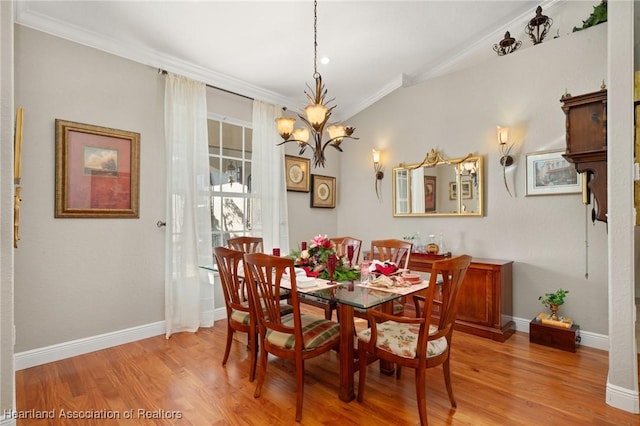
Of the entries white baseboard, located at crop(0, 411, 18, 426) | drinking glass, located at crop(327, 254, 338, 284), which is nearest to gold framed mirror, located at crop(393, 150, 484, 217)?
drinking glass, located at crop(327, 254, 338, 284)

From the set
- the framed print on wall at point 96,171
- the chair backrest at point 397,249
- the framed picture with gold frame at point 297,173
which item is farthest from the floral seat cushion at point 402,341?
the framed picture with gold frame at point 297,173

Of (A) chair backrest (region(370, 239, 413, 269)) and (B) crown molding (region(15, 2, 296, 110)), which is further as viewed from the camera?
(A) chair backrest (region(370, 239, 413, 269))

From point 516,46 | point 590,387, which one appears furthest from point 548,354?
point 516,46

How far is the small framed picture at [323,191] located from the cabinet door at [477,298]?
2415mm

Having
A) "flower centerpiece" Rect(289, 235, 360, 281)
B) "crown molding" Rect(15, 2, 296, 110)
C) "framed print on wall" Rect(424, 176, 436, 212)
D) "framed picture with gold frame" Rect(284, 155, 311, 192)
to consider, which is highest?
"crown molding" Rect(15, 2, 296, 110)

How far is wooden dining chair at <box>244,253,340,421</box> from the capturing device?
6.54ft

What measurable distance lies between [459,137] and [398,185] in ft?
3.27

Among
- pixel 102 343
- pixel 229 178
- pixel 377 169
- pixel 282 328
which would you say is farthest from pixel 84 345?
pixel 377 169

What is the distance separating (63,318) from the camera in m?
2.83

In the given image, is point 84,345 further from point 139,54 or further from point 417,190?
point 417,190

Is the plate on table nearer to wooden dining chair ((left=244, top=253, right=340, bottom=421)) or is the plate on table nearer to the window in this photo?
wooden dining chair ((left=244, top=253, right=340, bottom=421))

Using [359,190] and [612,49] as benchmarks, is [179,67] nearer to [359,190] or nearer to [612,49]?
[359,190]

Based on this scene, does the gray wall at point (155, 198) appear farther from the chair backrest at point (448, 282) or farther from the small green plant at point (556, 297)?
the chair backrest at point (448, 282)

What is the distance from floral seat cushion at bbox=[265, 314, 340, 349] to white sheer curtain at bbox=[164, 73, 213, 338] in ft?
5.47
